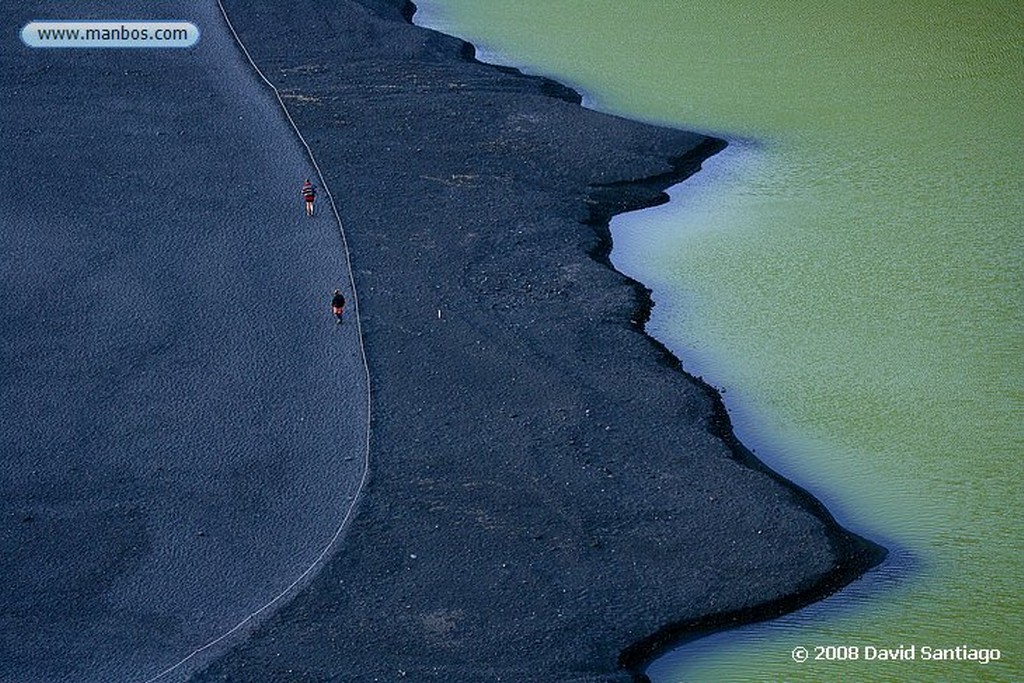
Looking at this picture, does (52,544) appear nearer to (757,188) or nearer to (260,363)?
(260,363)

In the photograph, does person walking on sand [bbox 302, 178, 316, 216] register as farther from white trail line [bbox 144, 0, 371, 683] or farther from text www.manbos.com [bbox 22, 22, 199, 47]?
text www.manbos.com [bbox 22, 22, 199, 47]

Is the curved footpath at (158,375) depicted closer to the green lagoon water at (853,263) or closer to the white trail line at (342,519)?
the white trail line at (342,519)

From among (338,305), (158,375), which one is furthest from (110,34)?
(158,375)

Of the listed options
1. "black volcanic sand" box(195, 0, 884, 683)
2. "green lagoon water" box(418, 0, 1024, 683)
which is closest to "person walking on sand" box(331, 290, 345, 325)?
"black volcanic sand" box(195, 0, 884, 683)

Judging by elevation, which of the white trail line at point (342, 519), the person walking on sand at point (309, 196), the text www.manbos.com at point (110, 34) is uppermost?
the text www.manbos.com at point (110, 34)
